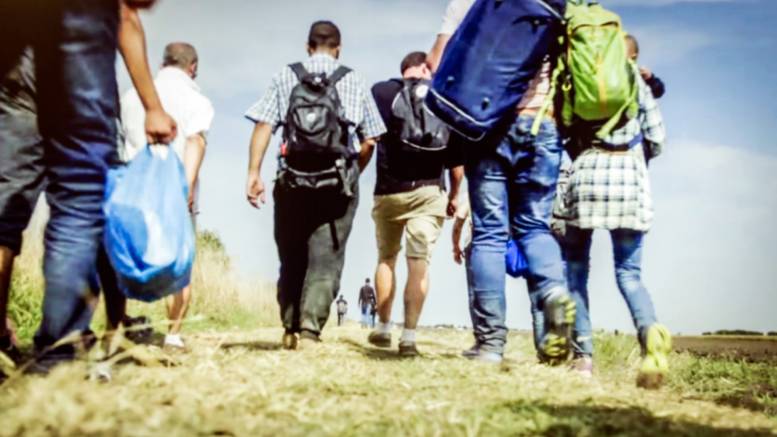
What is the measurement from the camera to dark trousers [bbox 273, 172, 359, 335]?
581 cm

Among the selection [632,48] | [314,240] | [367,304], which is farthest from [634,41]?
[367,304]

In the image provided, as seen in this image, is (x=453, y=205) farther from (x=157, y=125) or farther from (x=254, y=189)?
(x=157, y=125)

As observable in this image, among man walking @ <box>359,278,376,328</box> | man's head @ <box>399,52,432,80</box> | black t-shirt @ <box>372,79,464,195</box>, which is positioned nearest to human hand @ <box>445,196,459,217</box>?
black t-shirt @ <box>372,79,464,195</box>

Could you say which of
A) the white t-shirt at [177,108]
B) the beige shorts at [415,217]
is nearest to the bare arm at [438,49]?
the beige shorts at [415,217]

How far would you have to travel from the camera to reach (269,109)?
5770 mm

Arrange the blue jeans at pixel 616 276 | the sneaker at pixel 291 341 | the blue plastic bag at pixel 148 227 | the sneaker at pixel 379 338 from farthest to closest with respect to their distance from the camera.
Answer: the sneaker at pixel 379 338, the sneaker at pixel 291 341, the blue jeans at pixel 616 276, the blue plastic bag at pixel 148 227

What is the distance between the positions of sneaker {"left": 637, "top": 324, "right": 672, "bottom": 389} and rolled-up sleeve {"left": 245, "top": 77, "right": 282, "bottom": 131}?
9.03ft

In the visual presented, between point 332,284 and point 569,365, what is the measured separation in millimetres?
1680

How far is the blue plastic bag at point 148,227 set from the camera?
11.4 feet

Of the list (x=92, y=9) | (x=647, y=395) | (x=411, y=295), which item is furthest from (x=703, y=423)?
(x=411, y=295)

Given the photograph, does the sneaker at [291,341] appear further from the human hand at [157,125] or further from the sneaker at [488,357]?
the human hand at [157,125]

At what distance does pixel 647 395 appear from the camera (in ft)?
13.2

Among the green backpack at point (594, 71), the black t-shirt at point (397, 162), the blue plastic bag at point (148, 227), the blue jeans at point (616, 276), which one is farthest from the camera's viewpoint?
the black t-shirt at point (397, 162)

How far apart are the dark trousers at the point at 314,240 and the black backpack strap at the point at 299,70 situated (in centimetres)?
74
